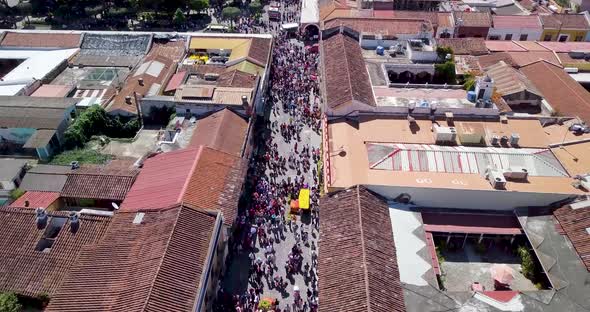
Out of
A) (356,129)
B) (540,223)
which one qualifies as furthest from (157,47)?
(540,223)

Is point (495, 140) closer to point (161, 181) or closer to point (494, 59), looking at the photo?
point (494, 59)

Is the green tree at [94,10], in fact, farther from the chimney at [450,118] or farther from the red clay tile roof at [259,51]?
the chimney at [450,118]

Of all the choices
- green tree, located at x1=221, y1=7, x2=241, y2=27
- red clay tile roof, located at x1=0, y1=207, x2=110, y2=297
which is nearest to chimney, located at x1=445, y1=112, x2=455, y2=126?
red clay tile roof, located at x1=0, y1=207, x2=110, y2=297

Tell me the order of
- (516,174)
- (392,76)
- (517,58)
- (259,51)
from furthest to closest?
(517,58), (259,51), (392,76), (516,174)

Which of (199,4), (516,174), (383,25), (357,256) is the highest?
(199,4)

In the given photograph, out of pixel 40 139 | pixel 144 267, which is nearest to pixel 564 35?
pixel 144 267

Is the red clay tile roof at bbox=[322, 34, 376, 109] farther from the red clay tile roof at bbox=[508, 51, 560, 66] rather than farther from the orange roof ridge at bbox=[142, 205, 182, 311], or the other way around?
the orange roof ridge at bbox=[142, 205, 182, 311]

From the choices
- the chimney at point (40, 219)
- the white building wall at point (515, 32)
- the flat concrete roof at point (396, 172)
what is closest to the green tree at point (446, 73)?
the flat concrete roof at point (396, 172)
